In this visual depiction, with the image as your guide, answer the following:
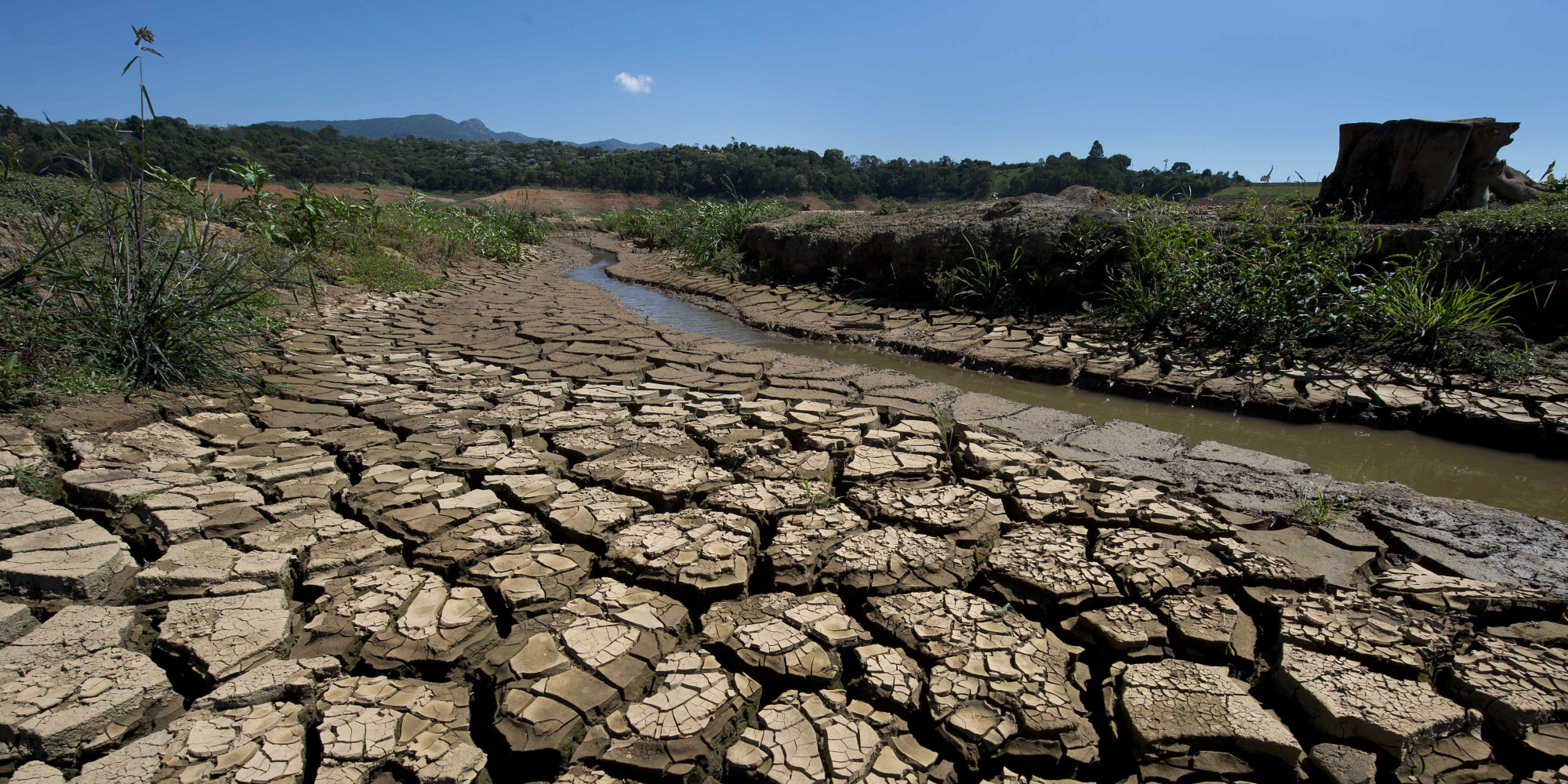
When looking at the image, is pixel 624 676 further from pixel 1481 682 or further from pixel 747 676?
pixel 1481 682

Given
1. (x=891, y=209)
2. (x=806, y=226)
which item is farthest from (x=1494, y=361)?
(x=891, y=209)

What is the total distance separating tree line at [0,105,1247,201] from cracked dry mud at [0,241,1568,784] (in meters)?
14.3

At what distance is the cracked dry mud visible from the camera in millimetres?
1448

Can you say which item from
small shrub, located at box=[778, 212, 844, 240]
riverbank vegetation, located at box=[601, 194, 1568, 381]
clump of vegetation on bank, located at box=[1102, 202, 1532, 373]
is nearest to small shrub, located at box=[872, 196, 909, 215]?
small shrub, located at box=[778, 212, 844, 240]

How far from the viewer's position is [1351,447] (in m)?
3.59

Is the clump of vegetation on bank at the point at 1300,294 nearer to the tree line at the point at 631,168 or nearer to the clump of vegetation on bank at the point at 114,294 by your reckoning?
the clump of vegetation on bank at the point at 114,294

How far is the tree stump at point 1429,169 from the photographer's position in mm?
5926

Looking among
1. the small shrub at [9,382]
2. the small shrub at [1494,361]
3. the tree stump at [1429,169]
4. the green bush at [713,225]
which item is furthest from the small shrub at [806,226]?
the small shrub at [9,382]

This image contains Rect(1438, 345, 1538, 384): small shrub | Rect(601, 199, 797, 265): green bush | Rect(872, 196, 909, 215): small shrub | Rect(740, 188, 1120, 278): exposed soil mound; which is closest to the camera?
Rect(1438, 345, 1538, 384): small shrub

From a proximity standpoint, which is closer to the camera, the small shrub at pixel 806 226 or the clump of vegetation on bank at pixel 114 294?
the clump of vegetation on bank at pixel 114 294

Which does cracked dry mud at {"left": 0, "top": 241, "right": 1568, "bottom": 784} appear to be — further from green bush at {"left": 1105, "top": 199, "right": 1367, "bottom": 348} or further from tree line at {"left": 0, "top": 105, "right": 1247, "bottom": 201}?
tree line at {"left": 0, "top": 105, "right": 1247, "bottom": 201}

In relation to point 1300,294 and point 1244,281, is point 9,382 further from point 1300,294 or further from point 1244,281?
point 1300,294

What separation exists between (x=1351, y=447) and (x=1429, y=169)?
13.6ft

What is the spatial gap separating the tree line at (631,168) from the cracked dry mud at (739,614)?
14.3 meters
